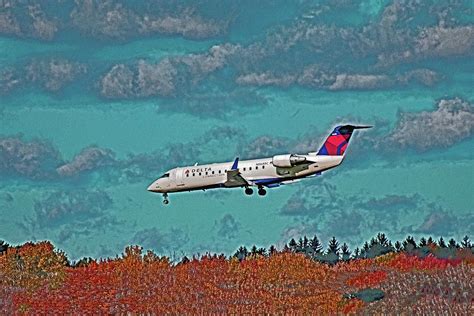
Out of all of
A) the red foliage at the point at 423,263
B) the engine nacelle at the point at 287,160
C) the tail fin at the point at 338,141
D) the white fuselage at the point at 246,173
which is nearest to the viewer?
the engine nacelle at the point at 287,160

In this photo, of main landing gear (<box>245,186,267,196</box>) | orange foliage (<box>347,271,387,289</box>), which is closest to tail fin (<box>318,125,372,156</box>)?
main landing gear (<box>245,186,267,196</box>)

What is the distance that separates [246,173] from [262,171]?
1832 millimetres

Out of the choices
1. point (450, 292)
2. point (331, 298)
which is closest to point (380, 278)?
point (331, 298)

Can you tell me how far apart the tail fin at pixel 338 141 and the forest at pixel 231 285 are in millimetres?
19263

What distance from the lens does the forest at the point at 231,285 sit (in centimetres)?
14325

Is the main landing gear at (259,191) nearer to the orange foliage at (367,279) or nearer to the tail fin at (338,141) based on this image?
the tail fin at (338,141)

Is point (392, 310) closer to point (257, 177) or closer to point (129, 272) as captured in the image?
point (257, 177)

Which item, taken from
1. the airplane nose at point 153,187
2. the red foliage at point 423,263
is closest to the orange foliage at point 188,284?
the red foliage at point 423,263

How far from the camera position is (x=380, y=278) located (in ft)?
533

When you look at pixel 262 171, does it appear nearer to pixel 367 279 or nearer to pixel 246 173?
pixel 246 173

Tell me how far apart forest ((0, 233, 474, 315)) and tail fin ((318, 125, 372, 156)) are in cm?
1926

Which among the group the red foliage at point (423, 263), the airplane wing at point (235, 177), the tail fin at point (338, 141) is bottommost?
the red foliage at point (423, 263)

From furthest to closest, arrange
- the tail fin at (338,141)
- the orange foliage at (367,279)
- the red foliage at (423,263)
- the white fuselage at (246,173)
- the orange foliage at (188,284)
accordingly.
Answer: the red foliage at (423,263), the orange foliage at (367,279), the orange foliage at (188,284), the tail fin at (338,141), the white fuselage at (246,173)

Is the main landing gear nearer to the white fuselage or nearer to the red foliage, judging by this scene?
the white fuselage
